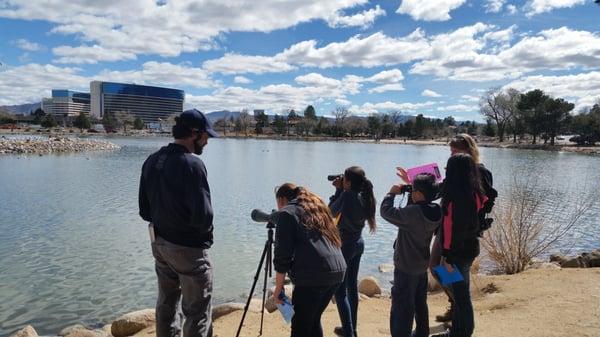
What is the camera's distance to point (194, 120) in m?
3.68

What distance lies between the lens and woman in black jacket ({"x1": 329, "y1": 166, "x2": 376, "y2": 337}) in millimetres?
4445

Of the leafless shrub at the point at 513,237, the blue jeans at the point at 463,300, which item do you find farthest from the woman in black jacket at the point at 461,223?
the leafless shrub at the point at 513,237

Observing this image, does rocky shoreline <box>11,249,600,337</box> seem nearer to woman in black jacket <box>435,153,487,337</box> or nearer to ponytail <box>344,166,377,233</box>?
ponytail <box>344,166,377,233</box>

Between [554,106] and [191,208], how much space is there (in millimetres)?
80179

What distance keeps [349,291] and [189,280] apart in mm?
1841

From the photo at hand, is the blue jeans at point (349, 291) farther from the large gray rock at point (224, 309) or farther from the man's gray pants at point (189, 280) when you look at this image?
the large gray rock at point (224, 309)

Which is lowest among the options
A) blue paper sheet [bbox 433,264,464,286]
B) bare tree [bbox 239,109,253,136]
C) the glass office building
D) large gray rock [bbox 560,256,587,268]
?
large gray rock [bbox 560,256,587,268]

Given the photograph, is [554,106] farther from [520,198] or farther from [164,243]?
[164,243]

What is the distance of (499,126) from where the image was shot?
92875 millimetres

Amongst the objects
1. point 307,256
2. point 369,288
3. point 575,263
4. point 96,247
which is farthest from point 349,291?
point 96,247

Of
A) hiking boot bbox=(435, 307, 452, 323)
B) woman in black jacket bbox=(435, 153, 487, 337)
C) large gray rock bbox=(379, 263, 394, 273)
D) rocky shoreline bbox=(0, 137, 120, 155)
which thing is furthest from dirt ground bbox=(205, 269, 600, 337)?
rocky shoreline bbox=(0, 137, 120, 155)

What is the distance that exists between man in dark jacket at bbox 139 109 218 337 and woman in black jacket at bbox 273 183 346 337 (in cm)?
63

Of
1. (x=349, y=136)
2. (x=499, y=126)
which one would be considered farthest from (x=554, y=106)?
(x=349, y=136)

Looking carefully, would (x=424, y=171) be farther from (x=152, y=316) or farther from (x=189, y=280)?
(x=152, y=316)
